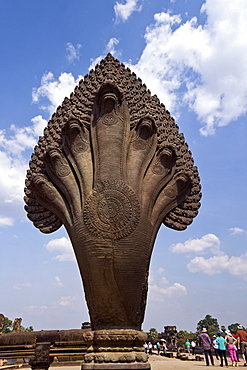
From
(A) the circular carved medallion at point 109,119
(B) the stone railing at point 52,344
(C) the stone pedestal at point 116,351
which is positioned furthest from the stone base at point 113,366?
(B) the stone railing at point 52,344

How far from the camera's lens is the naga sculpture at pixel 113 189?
6.29 metres

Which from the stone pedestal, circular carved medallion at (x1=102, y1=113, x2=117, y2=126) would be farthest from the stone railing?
circular carved medallion at (x1=102, y1=113, x2=117, y2=126)

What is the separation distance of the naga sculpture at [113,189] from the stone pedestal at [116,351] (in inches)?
0.7

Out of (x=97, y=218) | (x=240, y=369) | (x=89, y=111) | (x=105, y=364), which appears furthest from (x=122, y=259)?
(x=240, y=369)

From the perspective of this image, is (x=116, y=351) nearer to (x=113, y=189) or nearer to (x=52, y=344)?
(x=113, y=189)

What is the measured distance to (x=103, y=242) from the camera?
631cm

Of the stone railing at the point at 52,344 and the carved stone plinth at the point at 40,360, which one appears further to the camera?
the stone railing at the point at 52,344

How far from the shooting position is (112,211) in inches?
256

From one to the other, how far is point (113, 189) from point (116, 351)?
2811 mm

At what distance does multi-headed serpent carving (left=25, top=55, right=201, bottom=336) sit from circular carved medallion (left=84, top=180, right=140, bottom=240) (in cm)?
2

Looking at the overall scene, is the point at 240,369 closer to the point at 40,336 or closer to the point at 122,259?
the point at 122,259

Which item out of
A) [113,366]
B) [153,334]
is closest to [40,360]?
[113,366]

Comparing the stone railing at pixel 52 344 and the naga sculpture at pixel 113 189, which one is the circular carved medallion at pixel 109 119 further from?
the stone railing at pixel 52 344

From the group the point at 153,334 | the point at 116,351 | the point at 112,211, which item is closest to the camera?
the point at 116,351
